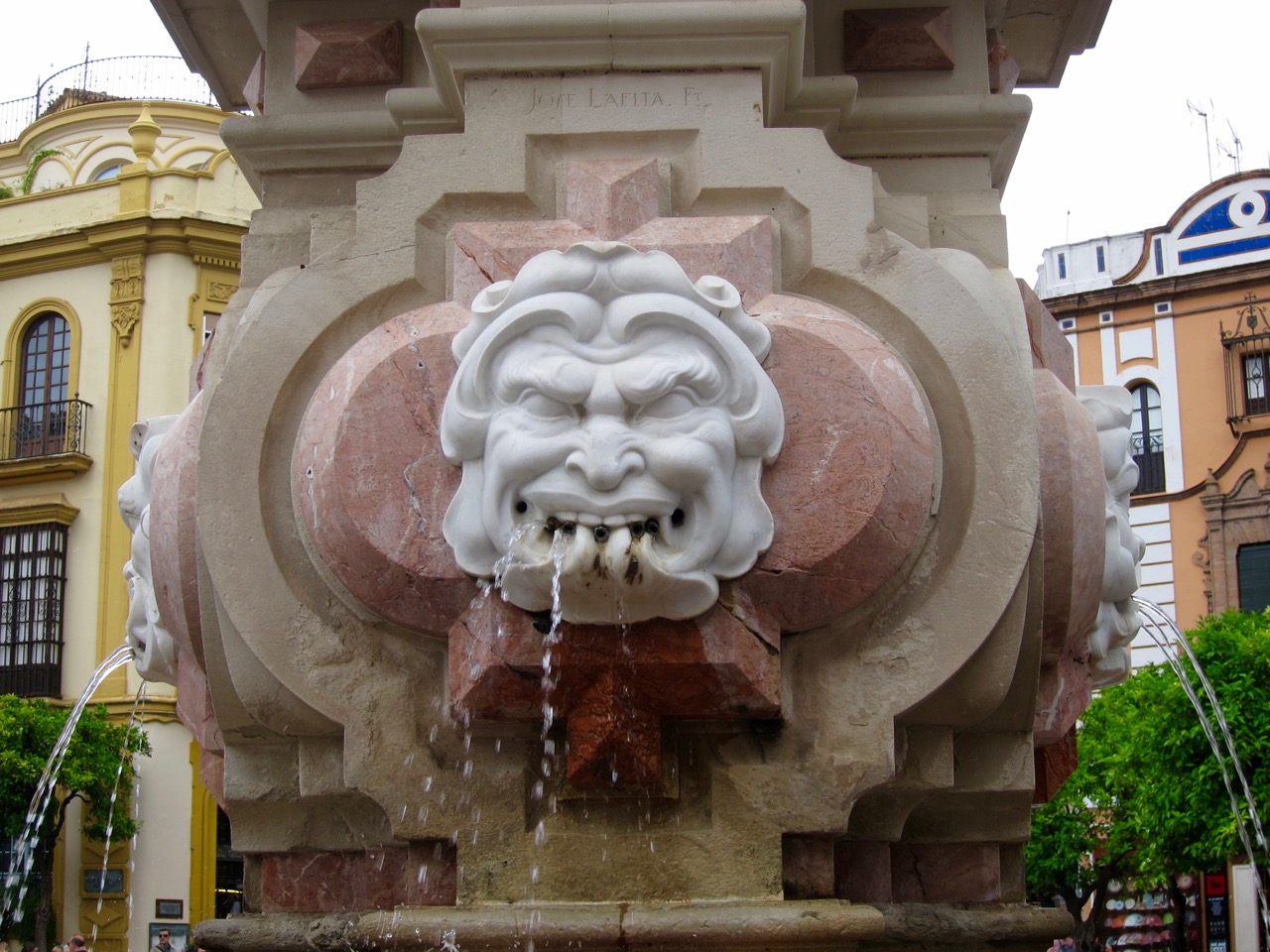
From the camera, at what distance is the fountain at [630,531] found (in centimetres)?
375

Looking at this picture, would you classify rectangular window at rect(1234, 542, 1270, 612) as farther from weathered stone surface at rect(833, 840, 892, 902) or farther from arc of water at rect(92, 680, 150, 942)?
weathered stone surface at rect(833, 840, 892, 902)

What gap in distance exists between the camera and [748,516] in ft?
12.4

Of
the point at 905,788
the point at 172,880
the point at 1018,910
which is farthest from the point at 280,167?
the point at 172,880

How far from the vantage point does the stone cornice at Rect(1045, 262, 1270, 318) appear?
31.0 m

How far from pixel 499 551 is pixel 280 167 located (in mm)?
1846

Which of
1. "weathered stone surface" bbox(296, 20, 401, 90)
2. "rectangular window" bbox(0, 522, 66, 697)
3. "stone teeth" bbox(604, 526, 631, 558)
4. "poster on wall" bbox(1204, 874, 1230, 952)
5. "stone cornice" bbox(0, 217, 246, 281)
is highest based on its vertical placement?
"stone cornice" bbox(0, 217, 246, 281)

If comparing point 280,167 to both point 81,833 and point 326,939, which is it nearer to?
point 326,939

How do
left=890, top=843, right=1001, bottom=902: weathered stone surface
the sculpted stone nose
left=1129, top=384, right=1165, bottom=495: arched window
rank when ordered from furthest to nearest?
1. left=1129, top=384, right=1165, bottom=495: arched window
2. left=890, top=843, right=1001, bottom=902: weathered stone surface
3. the sculpted stone nose

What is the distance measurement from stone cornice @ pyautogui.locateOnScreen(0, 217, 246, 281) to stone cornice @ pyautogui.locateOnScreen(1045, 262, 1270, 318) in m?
14.8

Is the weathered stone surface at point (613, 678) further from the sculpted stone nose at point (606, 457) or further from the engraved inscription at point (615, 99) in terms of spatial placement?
the engraved inscription at point (615, 99)

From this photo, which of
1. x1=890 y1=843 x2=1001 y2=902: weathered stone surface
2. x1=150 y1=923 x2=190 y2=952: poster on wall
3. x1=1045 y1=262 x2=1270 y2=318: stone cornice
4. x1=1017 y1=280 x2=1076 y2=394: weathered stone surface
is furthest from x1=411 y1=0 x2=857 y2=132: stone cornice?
x1=1045 y1=262 x2=1270 y2=318: stone cornice

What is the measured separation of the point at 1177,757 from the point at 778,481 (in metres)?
16.9

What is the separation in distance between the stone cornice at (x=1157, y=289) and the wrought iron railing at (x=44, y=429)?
17.2m

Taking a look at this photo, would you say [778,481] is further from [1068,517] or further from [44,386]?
[44,386]
